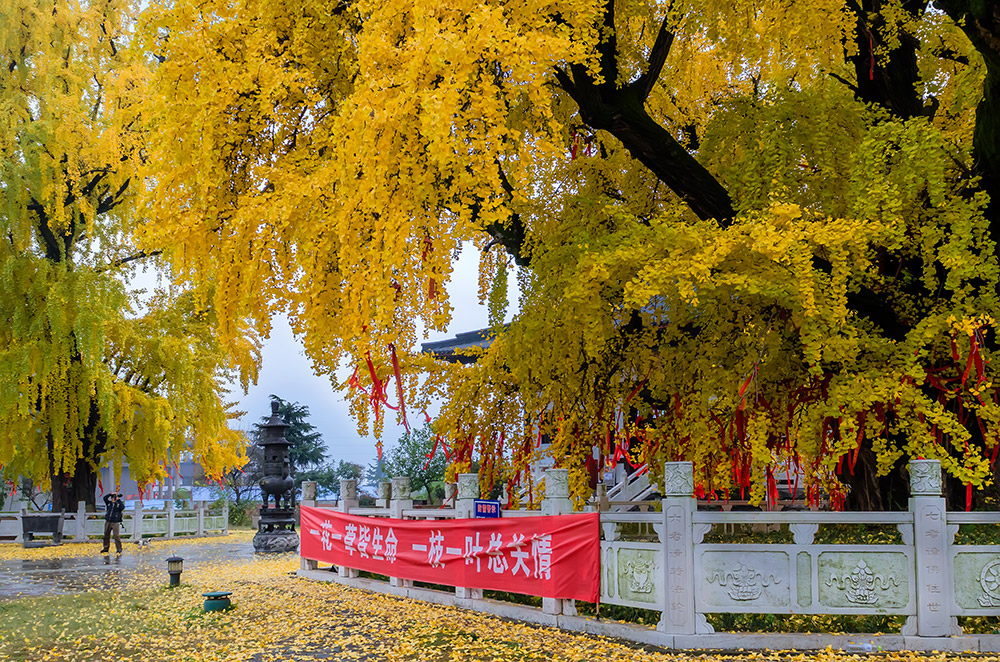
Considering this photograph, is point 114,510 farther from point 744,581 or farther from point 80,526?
point 744,581

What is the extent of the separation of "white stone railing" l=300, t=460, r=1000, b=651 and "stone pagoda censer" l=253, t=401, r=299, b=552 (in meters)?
13.3

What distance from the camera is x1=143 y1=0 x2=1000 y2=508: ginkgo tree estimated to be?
698 centimetres

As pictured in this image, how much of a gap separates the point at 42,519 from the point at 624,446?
62.0 feet

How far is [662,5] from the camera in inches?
415

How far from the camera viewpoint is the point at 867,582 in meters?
7.74

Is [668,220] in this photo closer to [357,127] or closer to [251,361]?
[357,127]

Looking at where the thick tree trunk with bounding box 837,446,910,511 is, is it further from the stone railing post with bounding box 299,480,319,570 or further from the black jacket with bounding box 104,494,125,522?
the black jacket with bounding box 104,494,125,522

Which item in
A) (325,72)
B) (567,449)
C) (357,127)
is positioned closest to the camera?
(357,127)

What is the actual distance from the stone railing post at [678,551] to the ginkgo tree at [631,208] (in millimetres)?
649

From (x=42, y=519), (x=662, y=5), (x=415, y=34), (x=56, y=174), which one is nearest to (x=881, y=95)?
(x=662, y=5)

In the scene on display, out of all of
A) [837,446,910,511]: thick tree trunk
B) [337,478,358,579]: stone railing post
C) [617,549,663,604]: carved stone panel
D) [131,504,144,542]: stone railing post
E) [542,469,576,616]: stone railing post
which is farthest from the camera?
[131,504,144,542]: stone railing post

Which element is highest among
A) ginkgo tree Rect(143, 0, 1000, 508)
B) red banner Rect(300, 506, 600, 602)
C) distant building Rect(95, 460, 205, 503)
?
ginkgo tree Rect(143, 0, 1000, 508)

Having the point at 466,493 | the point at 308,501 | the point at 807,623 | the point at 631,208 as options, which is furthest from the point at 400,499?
the point at 807,623

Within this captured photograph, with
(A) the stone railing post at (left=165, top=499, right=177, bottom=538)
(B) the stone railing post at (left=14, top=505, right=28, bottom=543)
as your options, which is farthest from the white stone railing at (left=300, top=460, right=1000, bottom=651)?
(B) the stone railing post at (left=14, top=505, right=28, bottom=543)
